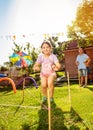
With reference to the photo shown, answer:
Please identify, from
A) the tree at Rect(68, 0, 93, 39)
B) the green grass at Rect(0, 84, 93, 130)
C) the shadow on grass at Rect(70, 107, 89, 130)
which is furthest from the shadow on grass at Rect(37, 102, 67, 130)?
the tree at Rect(68, 0, 93, 39)

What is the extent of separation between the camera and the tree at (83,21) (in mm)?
31641

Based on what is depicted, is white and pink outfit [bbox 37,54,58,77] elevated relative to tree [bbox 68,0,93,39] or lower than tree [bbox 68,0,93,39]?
lower

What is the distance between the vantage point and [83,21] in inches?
1272

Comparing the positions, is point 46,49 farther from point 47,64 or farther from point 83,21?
point 83,21

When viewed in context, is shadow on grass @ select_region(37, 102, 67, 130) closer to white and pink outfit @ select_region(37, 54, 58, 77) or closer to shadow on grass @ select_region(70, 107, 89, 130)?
shadow on grass @ select_region(70, 107, 89, 130)

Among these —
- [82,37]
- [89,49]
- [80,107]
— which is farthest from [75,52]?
[80,107]

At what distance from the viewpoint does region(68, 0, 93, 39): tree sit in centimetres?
3164

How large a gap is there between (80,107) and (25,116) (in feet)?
5.01

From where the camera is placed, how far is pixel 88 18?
31.8 meters

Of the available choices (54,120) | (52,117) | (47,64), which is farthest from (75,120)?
(47,64)

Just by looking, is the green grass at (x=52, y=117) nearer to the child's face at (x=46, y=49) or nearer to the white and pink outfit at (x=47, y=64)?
the white and pink outfit at (x=47, y=64)

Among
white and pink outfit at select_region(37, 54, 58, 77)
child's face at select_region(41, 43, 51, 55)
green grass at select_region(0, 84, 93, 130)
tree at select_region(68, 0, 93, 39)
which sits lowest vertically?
green grass at select_region(0, 84, 93, 130)

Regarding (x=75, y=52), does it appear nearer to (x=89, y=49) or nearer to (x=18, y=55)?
(x=89, y=49)

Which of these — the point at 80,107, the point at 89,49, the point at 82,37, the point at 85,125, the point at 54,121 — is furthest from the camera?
the point at 82,37
